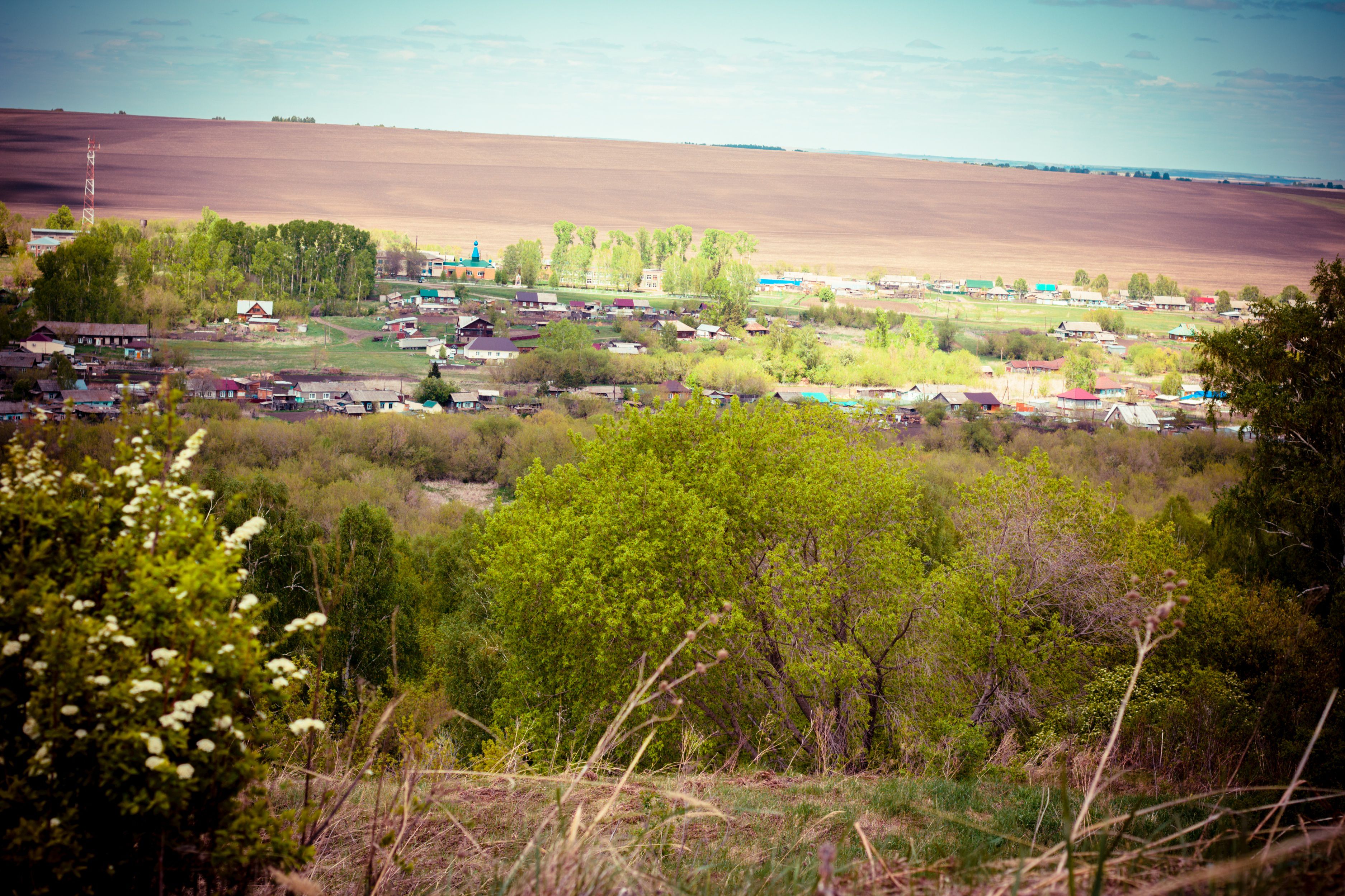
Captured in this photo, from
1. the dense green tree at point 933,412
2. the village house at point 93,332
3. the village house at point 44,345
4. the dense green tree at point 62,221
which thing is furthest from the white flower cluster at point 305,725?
the dense green tree at point 62,221

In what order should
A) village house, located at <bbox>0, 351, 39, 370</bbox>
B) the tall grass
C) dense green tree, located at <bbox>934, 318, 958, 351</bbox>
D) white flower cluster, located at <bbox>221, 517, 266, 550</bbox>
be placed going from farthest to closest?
dense green tree, located at <bbox>934, 318, 958, 351</bbox> → village house, located at <bbox>0, 351, 39, 370</bbox> → white flower cluster, located at <bbox>221, 517, 266, 550</bbox> → the tall grass

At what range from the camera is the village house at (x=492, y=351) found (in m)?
72.7

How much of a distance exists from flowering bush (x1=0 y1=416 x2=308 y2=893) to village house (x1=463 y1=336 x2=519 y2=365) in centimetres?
6929

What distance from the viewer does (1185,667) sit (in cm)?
1330

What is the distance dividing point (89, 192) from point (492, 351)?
50.3 m

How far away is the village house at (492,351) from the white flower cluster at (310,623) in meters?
69.3

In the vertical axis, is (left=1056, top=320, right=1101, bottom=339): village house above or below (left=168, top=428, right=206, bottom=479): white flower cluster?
above

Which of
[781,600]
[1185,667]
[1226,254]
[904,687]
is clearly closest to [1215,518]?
[1185,667]

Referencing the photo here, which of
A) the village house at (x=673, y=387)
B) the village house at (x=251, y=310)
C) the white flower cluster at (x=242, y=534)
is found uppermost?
the village house at (x=251, y=310)

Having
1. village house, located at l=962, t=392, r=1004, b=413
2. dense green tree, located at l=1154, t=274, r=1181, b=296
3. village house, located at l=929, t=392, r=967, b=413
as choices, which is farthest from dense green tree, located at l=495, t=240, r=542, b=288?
dense green tree, located at l=1154, t=274, r=1181, b=296

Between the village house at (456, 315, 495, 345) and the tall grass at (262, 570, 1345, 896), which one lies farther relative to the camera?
the village house at (456, 315, 495, 345)

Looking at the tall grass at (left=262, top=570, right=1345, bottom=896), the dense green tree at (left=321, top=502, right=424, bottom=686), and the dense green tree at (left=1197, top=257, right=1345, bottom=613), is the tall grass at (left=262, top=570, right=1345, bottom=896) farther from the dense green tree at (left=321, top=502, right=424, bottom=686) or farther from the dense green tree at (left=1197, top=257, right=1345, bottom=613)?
the dense green tree at (left=321, top=502, right=424, bottom=686)

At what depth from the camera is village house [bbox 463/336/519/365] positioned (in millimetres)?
72688

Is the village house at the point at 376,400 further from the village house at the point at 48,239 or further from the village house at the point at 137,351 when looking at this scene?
the village house at the point at 48,239
